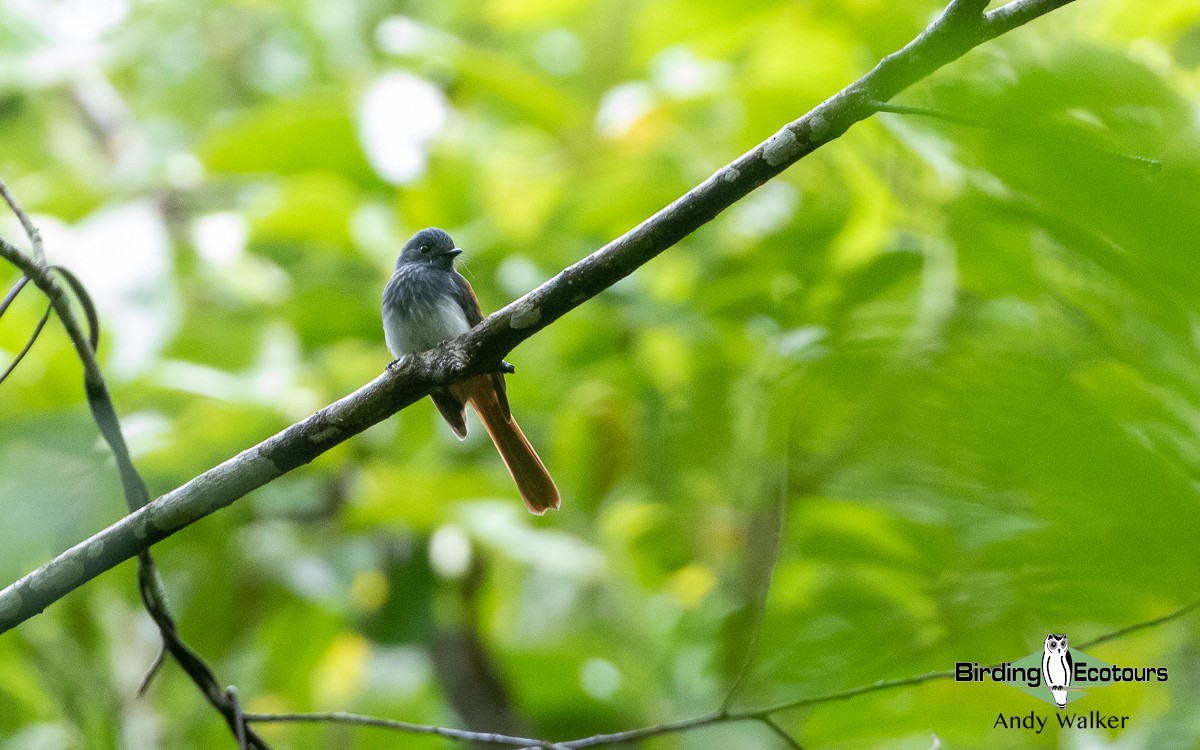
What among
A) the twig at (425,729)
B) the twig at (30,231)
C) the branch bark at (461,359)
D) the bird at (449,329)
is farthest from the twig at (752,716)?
the bird at (449,329)

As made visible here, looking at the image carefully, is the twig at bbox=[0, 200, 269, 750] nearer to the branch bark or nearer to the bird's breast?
Answer: the branch bark

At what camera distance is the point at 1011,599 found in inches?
28.8

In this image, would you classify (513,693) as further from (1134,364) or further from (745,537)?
(1134,364)

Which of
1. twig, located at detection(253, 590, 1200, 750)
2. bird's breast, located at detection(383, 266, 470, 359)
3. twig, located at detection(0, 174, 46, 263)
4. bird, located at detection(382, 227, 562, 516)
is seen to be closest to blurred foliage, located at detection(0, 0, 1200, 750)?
twig, located at detection(253, 590, 1200, 750)

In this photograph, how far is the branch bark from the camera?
140cm

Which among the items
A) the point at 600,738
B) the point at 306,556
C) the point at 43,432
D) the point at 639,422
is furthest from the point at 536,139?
the point at 600,738

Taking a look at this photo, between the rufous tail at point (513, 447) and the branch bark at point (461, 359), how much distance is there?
1.05 m

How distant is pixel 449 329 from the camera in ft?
10.1

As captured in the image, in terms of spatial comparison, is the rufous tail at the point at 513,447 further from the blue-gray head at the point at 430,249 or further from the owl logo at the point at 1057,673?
the owl logo at the point at 1057,673

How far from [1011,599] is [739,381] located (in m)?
2.40

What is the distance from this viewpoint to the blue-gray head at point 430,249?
333 cm

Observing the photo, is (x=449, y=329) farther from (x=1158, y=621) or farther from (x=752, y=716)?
(x=1158, y=621)

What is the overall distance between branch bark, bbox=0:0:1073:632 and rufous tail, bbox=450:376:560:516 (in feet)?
3.44
